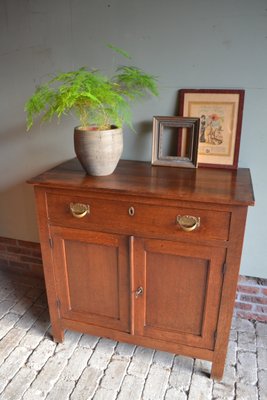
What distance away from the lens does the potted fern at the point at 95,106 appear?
4.33 ft

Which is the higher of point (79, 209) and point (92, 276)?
point (79, 209)

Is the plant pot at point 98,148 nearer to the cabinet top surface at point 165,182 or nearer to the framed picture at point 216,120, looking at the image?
the cabinet top surface at point 165,182

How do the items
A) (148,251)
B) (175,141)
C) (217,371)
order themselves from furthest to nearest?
(175,141) → (217,371) → (148,251)

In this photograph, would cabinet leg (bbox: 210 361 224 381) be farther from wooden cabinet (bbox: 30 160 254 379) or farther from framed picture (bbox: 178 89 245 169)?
framed picture (bbox: 178 89 245 169)

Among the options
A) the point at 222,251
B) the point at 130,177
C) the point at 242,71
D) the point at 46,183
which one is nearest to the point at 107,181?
the point at 130,177

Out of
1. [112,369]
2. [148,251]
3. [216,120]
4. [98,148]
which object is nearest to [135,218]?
[148,251]

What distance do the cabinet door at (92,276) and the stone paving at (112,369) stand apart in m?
0.20

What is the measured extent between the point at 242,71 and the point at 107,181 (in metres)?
0.81

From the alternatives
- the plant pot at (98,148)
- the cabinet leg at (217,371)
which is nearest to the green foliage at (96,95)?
the plant pot at (98,148)

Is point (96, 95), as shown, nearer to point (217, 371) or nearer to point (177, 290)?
point (177, 290)

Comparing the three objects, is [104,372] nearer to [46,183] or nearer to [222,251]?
[222,251]

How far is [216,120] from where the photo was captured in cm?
156

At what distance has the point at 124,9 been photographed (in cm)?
153

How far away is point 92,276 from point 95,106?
803 millimetres
